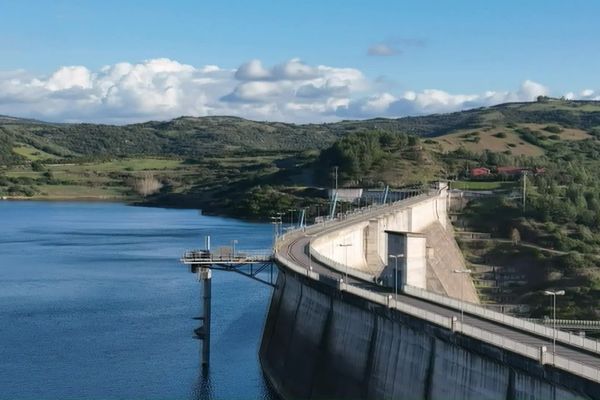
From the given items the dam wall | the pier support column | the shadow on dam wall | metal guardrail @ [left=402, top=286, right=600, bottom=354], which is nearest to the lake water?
the pier support column

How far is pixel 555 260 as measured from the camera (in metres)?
101

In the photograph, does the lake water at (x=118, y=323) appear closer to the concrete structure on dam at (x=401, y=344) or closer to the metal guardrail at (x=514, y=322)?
the concrete structure on dam at (x=401, y=344)

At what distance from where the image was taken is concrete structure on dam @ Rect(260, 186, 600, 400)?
31.8 m

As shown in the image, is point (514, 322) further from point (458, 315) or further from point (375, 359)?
point (375, 359)

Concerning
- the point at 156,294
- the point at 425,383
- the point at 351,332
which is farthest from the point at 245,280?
the point at 425,383

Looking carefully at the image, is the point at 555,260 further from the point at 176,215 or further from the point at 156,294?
the point at 176,215

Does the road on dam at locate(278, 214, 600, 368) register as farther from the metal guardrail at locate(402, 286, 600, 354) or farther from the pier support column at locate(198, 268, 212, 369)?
the pier support column at locate(198, 268, 212, 369)

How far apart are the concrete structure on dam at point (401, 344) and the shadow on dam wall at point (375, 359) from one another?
0.05m

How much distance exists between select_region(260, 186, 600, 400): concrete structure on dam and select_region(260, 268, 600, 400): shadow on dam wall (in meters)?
0.05

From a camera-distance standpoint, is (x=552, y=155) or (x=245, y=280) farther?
(x=552, y=155)

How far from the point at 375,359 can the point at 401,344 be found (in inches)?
77.4

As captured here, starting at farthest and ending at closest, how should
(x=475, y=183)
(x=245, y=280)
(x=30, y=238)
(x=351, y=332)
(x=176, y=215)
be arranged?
1. (x=176, y=215)
2. (x=475, y=183)
3. (x=30, y=238)
4. (x=245, y=280)
5. (x=351, y=332)

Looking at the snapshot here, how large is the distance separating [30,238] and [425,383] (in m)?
106

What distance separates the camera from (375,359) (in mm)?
41188
